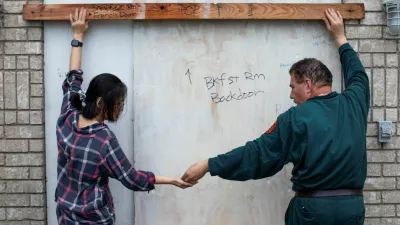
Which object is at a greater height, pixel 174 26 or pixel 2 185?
pixel 174 26

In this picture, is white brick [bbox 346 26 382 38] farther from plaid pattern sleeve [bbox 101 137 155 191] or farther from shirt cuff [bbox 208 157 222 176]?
plaid pattern sleeve [bbox 101 137 155 191]

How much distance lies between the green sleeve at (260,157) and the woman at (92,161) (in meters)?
0.50

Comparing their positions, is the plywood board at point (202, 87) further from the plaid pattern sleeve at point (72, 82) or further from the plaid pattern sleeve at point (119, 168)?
the plaid pattern sleeve at point (119, 168)

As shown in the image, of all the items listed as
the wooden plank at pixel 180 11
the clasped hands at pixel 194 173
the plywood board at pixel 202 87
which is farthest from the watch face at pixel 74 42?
the clasped hands at pixel 194 173

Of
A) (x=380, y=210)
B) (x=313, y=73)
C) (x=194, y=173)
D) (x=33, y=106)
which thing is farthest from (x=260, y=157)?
(x=33, y=106)

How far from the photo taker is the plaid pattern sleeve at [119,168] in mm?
3002

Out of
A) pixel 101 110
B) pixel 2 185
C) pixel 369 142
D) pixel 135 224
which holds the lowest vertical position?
pixel 135 224

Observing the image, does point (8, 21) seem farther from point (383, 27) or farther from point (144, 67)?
point (383, 27)

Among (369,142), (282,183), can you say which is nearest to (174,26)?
(282,183)

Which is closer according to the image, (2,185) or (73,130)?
(73,130)

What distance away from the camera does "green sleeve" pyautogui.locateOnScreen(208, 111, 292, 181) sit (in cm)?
305

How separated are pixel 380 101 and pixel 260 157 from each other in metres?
1.26

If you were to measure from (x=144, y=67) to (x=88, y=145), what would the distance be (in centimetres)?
94

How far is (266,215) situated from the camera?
3818 mm
